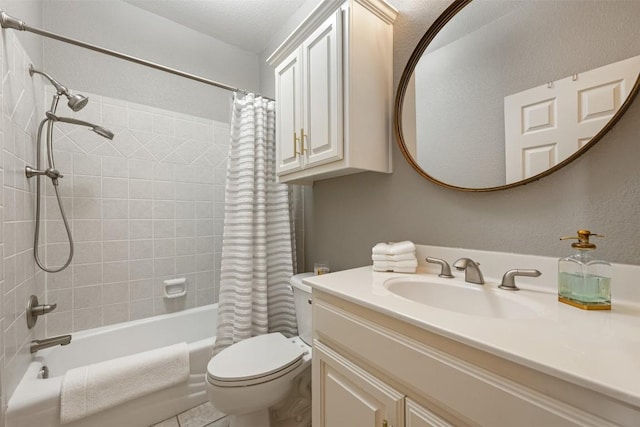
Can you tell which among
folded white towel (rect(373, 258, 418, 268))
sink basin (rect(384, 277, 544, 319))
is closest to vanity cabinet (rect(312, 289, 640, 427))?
sink basin (rect(384, 277, 544, 319))

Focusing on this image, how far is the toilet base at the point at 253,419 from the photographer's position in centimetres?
117

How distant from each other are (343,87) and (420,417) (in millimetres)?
1136

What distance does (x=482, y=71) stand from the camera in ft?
3.03

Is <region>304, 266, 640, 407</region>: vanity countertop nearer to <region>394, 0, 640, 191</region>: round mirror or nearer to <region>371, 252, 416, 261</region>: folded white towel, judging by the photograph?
<region>371, 252, 416, 261</region>: folded white towel

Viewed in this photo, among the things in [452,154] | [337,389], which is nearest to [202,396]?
[337,389]

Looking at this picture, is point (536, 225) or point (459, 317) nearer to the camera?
point (459, 317)

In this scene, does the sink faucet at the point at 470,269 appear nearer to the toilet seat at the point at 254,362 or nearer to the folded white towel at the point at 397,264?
the folded white towel at the point at 397,264

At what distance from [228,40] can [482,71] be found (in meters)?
2.02

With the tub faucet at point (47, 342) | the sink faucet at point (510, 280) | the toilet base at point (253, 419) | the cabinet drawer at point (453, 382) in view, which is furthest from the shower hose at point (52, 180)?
the sink faucet at point (510, 280)

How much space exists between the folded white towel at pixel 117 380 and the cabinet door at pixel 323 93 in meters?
1.24

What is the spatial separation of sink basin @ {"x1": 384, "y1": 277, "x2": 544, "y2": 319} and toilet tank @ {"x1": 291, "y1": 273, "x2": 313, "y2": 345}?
557 millimetres

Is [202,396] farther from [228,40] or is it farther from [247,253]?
[228,40]

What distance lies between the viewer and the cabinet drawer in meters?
0.41

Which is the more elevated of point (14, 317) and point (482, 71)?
point (482, 71)
